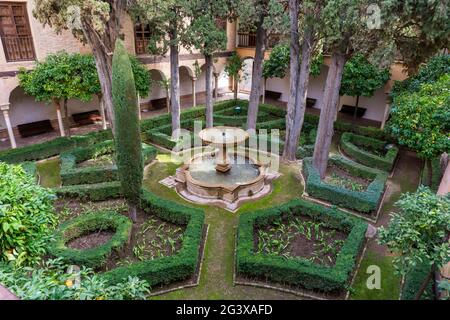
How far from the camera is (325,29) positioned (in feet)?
33.5


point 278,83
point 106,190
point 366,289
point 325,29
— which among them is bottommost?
point 366,289

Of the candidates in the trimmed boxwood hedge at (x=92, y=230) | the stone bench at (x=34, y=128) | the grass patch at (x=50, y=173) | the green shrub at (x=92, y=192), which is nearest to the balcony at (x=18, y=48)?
the stone bench at (x=34, y=128)

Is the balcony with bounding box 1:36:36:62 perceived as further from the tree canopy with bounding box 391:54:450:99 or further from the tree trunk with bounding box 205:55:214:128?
the tree canopy with bounding box 391:54:450:99

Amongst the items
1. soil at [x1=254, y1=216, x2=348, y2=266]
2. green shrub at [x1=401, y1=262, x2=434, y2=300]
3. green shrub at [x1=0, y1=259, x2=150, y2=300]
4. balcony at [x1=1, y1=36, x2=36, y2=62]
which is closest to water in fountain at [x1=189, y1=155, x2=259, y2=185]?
soil at [x1=254, y1=216, x2=348, y2=266]

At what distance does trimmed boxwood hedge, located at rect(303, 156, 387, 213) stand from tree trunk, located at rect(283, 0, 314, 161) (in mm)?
1757

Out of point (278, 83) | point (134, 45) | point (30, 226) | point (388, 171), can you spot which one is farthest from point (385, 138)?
point (30, 226)

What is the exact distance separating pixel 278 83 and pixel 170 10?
44.4ft

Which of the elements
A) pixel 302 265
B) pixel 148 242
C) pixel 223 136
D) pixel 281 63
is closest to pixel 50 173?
pixel 148 242

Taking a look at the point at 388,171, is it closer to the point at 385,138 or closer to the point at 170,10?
the point at 385,138

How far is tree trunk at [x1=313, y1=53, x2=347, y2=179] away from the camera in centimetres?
1118

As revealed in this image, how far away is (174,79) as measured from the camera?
52.3 feet

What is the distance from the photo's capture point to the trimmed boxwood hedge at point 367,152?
13305mm

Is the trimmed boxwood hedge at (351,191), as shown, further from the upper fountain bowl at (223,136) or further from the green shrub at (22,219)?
the green shrub at (22,219)

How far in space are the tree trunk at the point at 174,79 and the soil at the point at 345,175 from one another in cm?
781
